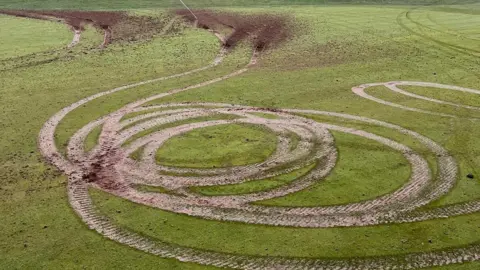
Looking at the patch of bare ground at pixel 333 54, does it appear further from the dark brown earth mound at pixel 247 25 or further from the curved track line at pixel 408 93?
the curved track line at pixel 408 93

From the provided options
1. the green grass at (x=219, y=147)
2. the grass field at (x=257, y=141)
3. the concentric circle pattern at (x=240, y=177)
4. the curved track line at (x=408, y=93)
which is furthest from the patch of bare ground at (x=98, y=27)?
the curved track line at (x=408, y=93)

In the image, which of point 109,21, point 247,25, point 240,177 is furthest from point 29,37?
point 240,177

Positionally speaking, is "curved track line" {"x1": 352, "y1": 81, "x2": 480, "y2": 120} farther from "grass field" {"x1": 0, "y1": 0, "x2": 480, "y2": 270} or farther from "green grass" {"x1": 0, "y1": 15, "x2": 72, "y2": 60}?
"green grass" {"x1": 0, "y1": 15, "x2": 72, "y2": 60}

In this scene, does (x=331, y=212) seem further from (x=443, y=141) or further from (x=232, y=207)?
(x=443, y=141)

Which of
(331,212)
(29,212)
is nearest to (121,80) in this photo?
(29,212)

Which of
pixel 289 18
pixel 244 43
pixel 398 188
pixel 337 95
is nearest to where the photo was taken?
pixel 398 188

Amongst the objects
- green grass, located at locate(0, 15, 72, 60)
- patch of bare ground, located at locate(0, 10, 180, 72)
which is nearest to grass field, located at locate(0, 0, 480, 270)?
green grass, located at locate(0, 15, 72, 60)
